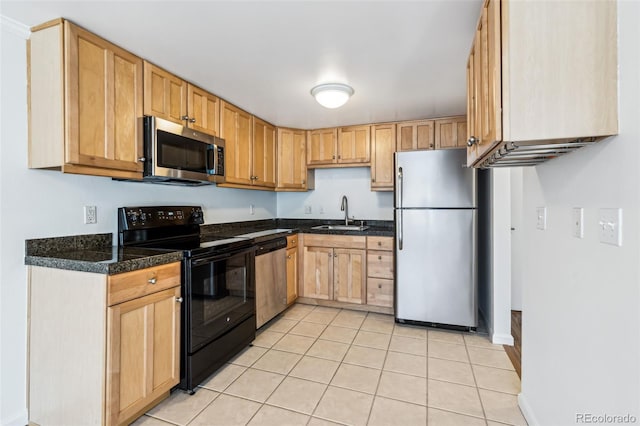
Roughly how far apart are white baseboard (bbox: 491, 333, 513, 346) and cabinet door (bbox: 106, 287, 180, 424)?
253 centimetres

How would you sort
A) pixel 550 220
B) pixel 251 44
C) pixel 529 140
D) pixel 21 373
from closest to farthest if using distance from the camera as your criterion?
pixel 529 140, pixel 550 220, pixel 21 373, pixel 251 44

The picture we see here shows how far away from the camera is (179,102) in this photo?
2348 mm

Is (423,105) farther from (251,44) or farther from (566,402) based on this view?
(566,402)

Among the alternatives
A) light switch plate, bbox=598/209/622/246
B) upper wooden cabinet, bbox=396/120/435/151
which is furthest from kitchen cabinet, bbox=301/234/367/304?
light switch plate, bbox=598/209/622/246

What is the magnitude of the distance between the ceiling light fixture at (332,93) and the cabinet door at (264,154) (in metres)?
1.08

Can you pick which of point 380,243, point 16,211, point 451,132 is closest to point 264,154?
point 380,243

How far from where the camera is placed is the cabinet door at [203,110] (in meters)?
2.46

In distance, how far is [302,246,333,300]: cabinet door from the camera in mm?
3518

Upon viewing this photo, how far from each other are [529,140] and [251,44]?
5.29 ft

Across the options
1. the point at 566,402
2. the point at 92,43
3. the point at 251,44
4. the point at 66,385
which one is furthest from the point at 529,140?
the point at 66,385

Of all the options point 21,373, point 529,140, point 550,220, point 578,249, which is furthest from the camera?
point 21,373

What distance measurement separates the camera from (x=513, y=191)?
131 inches

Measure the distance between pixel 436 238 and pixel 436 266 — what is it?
10.6 inches

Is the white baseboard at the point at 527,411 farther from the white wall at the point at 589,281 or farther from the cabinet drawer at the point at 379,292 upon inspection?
the cabinet drawer at the point at 379,292
